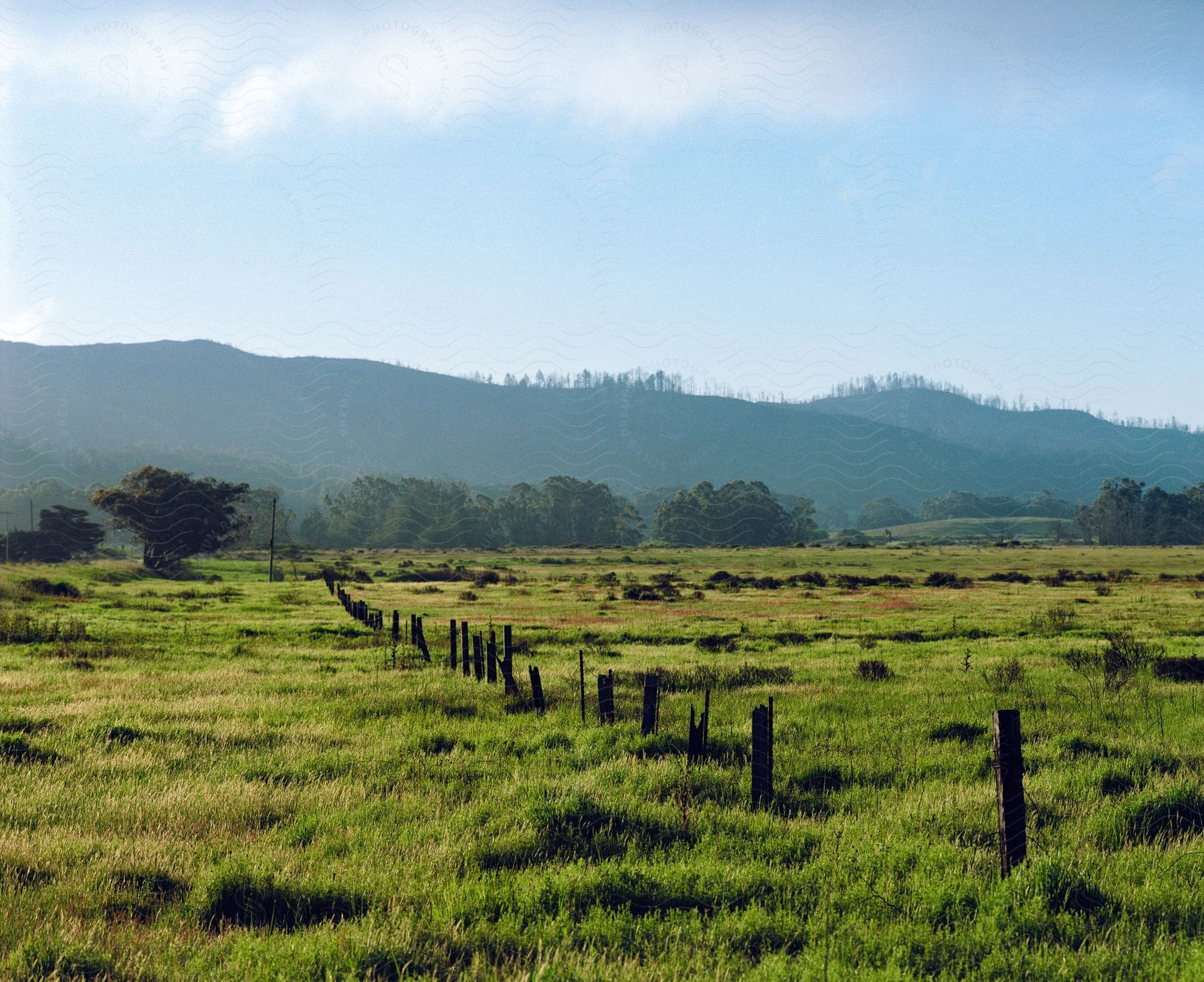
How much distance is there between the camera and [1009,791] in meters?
7.89

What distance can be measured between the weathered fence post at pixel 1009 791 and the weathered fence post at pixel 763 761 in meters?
2.70

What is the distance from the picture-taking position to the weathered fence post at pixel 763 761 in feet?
33.3

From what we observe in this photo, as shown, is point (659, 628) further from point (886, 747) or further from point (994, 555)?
point (994, 555)

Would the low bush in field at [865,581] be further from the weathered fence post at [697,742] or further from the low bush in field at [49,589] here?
the weathered fence post at [697,742]

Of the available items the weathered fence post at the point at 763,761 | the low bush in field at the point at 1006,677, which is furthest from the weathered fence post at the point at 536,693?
the low bush in field at the point at 1006,677

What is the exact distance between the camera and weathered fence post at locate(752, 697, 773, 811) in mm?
10148

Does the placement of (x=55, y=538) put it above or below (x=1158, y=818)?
below

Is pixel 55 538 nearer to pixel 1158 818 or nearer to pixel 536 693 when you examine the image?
pixel 536 693

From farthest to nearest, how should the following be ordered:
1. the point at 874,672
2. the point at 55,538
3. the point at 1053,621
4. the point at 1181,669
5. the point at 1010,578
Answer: the point at 55,538 < the point at 1010,578 < the point at 1053,621 < the point at 874,672 < the point at 1181,669

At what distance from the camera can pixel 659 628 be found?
120ft

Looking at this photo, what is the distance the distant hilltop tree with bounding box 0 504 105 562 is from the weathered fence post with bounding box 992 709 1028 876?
413ft

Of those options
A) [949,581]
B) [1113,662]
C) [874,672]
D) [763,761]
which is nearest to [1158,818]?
[763,761]

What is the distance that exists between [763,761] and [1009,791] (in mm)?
2956

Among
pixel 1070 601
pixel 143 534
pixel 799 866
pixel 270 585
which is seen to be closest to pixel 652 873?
pixel 799 866
